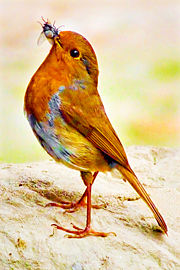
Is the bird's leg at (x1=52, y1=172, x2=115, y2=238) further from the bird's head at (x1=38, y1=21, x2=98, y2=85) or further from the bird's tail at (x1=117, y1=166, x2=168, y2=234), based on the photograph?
the bird's head at (x1=38, y1=21, x2=98, y2=85)

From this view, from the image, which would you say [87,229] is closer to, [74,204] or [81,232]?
[81,232]

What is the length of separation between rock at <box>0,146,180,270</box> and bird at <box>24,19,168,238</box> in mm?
107

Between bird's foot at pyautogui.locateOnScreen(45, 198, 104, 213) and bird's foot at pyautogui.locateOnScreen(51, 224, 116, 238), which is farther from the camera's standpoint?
bird's foot at pyautogui.locateOnScreen(45, 198, 104, 213)

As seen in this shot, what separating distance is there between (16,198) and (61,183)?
44cm

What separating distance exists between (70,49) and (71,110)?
0.34 m

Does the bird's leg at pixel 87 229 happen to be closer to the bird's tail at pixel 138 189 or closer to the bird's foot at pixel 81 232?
the bird's foot at pixel 81 232

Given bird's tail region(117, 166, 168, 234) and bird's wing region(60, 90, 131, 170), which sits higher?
bird's wing region(60, 90, 131, 170)

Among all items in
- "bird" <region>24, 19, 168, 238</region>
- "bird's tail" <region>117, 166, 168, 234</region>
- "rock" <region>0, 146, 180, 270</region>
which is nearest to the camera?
"rock" <region>0, 146, 180, 270</region>

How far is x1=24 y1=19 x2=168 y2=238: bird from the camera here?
124 inches

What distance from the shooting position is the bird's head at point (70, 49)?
318cm

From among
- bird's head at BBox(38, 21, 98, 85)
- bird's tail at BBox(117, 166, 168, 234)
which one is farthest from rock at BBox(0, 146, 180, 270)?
bird's head at BBox(38, 21, 98, 85)

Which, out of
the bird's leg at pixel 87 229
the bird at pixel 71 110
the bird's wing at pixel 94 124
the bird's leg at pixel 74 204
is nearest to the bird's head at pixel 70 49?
the bird at pixel 71 110

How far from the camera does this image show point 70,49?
3.18 meters

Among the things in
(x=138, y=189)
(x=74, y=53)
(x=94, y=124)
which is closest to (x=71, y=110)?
(x=94, y=124)
